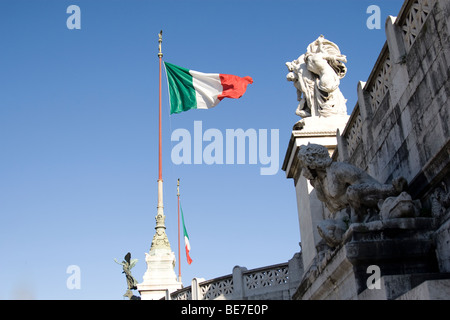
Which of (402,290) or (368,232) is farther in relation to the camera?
(368,232)

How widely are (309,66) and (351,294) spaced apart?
8.12 metres

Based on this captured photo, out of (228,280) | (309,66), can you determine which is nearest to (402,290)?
(309,66)

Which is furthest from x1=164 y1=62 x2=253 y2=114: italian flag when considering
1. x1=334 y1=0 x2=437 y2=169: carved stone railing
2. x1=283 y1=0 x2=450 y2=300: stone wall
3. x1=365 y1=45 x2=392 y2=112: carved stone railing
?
x1=283 y1=0 x2=450 y2=300: stone wall

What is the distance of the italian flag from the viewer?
21.9 meters

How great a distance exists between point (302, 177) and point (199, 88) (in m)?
10.1

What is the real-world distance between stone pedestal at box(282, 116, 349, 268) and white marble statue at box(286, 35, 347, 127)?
44cm

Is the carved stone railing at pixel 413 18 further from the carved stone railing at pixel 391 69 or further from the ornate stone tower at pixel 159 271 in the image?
the ornate stone tower at pixel 159 271

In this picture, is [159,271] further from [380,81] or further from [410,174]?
[410,174]

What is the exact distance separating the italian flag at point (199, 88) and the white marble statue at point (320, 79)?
7421 millimetres

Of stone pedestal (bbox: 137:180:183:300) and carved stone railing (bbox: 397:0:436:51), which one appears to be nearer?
carved stone railing (bbox: 397:0:436:51)

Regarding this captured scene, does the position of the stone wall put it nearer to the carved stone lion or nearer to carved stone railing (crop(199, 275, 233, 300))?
the carved stone lion

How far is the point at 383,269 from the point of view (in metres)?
6.81

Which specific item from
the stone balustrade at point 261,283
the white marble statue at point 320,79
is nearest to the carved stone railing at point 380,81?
the white marble statue at point 320,79
